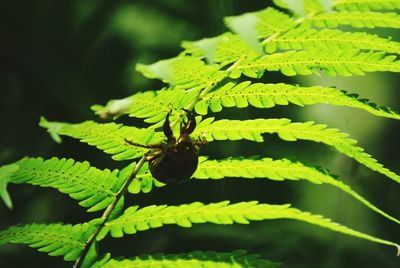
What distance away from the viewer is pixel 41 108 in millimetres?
2387

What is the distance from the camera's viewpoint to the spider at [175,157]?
71 cm

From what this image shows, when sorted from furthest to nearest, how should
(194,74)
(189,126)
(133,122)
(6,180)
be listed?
1. (133,122)
2. (189,126)
3. (194,74)
4. (6,180)

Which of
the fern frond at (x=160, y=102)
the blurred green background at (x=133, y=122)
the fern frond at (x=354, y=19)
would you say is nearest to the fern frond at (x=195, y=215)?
the fern frond at (x=160, y=102)

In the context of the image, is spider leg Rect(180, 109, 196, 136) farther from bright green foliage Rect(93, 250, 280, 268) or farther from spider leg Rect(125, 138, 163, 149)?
bright green foliage Rect(93, 250, 280, 268)

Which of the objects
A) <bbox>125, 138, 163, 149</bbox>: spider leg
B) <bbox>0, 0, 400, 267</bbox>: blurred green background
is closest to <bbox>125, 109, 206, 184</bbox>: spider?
<bbox>125, 138, 163, 149</bbox>: spider leg

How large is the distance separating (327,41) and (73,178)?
0.38 meters

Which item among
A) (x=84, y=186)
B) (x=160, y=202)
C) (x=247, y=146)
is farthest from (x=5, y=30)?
(x=84, y=186)

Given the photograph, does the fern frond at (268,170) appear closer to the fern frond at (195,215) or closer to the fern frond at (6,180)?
the fern frond at (195,215)

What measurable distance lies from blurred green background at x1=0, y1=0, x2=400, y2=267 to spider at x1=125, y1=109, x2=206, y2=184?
155 cm

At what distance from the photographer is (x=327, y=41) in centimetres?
64

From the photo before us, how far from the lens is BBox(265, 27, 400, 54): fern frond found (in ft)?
2.09

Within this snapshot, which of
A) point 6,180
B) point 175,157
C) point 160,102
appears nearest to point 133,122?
point 175,157

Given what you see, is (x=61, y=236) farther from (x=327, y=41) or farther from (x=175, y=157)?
(x=327, y=41)

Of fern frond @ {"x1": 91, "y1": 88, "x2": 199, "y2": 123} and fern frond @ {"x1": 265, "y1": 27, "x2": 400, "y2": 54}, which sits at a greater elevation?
fern frond @ {"x1": 265, "y1": 27, "x2": 400, "y2": 54}
